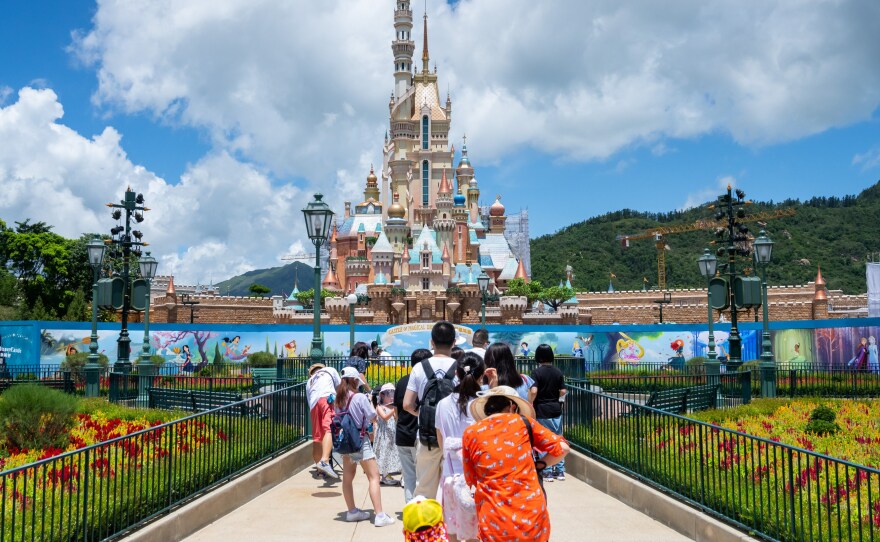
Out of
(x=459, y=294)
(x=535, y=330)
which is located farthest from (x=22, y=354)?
(x=459, y=294)

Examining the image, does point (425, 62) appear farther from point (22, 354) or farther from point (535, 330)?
point (22, 354)

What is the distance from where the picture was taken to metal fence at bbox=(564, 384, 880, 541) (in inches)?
225

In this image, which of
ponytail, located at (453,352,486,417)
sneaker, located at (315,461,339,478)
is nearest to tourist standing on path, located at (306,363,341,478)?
sneaker, located at (315,461,339,478)

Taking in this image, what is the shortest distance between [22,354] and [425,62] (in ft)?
233

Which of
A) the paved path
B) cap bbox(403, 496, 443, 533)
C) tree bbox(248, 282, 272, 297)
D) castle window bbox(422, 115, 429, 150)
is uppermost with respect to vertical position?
castle window bbox(422, 115, 429, 150)

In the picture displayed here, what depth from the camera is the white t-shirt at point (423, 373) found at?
673 centimetres

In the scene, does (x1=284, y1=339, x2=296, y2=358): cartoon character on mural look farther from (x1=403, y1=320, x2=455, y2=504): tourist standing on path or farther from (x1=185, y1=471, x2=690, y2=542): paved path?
(x1=403, y1=320, x2=455, y2=504): tourist standing on path

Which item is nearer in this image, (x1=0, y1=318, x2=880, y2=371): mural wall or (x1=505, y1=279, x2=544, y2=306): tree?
(x1=0, y1=318, x2=880, y2=371): mural wall

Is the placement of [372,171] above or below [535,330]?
above

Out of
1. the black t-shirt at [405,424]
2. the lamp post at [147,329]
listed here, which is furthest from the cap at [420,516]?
the lamp post at [147,329]

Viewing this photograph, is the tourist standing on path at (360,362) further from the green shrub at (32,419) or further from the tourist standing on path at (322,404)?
the green shrub at (32,419)

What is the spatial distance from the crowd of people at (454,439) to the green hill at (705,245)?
8898 centimetres

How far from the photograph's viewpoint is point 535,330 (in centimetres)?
3647

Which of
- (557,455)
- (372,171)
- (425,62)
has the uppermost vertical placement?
(425,62)
